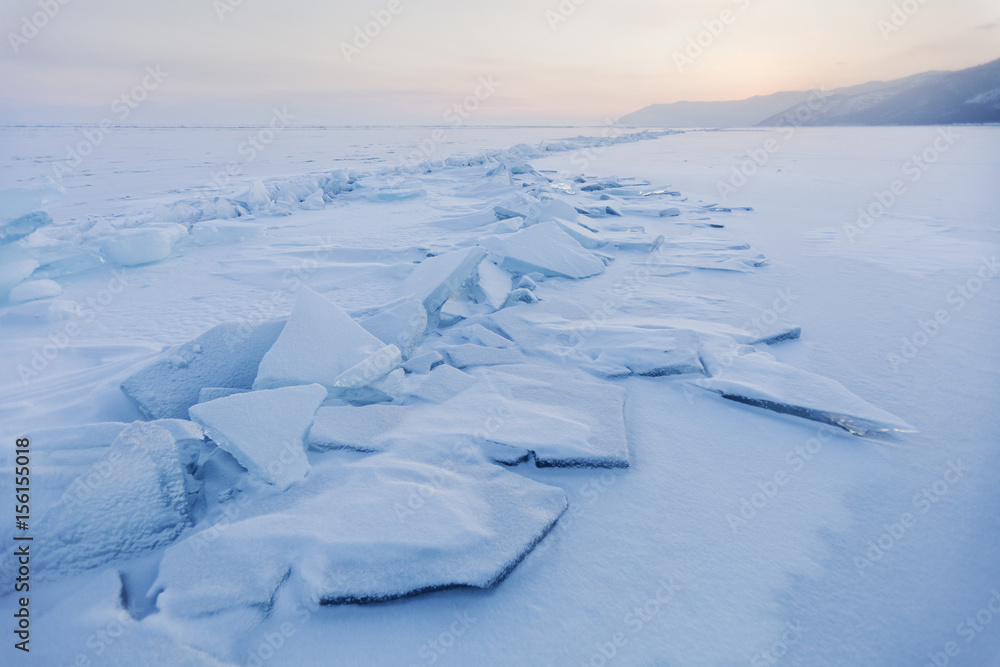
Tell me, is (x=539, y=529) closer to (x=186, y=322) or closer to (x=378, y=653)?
(x=378, y=653)

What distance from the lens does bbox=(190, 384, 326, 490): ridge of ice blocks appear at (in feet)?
4.05

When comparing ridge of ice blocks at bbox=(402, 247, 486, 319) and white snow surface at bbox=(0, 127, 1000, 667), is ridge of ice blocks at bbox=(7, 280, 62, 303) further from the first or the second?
ridge of ice blocks at bbox=(402, 247, 486, 319)

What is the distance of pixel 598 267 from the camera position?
3148mm

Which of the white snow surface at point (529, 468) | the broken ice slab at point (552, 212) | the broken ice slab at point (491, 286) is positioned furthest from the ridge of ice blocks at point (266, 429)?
the broken ice slab at point (552, 212)

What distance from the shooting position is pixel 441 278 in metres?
2.35

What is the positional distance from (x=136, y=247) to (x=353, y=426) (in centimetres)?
323

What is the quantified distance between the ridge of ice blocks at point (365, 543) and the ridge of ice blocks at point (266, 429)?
0.27 feet

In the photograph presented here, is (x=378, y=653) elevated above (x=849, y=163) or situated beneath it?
situated beneath

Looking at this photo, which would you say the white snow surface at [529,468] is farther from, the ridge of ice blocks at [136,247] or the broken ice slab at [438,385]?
the ridge of ice blocks at [136,247]

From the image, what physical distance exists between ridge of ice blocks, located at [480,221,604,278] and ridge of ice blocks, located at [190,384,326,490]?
188cm

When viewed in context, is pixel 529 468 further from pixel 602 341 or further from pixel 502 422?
pixel 602 341

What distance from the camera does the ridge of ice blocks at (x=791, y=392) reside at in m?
1.41

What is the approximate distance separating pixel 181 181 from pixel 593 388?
9.52 m

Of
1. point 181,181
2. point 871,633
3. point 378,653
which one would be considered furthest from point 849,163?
point 181,181
